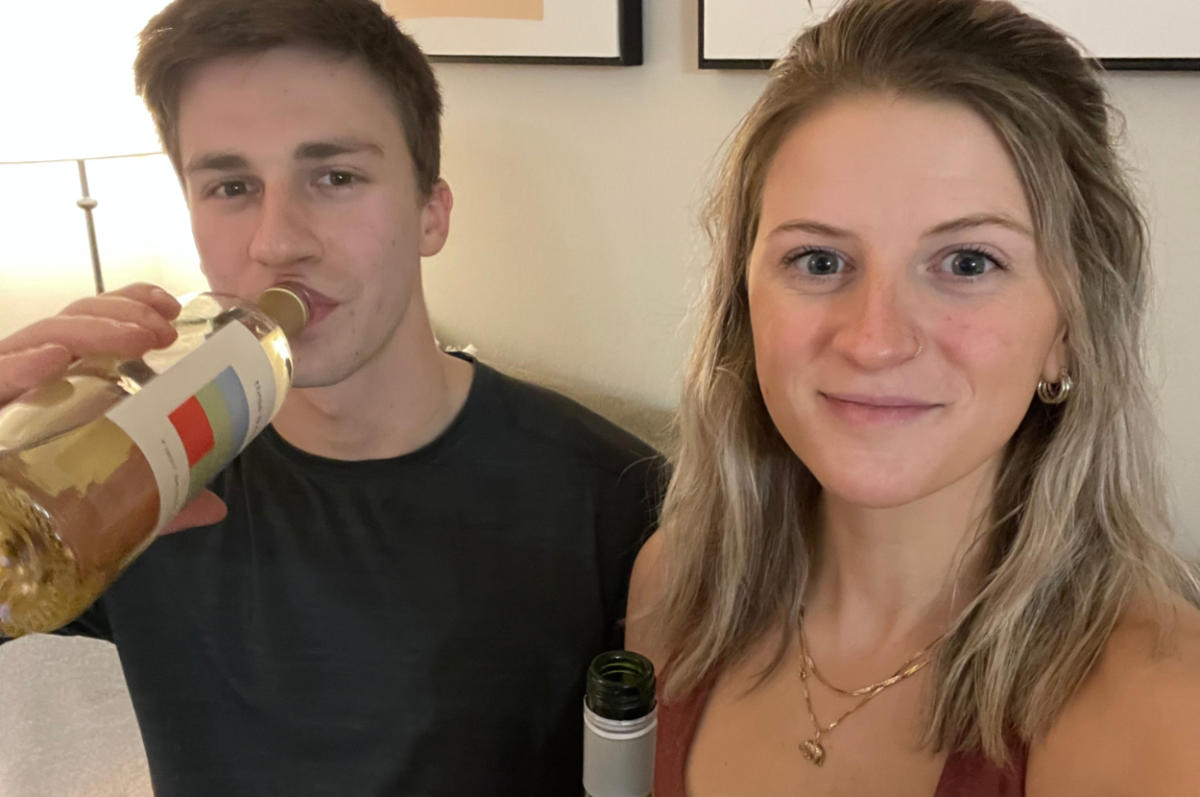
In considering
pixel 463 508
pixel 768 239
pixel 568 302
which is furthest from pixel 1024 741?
pixel 568 302

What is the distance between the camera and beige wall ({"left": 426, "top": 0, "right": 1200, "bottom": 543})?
4.65 ft

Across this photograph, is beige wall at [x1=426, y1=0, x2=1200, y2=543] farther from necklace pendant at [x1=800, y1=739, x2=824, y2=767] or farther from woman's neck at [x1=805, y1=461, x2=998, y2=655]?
necklace pendant at [x1=800, y1=739, x2=824, y2=767]

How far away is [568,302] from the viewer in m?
1.69

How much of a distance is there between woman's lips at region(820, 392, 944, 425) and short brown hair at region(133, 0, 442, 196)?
549mm

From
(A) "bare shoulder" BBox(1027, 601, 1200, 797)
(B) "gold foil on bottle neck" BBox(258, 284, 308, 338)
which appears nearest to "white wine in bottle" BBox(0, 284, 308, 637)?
(B) "gold foil on bottle neck" BBox(258, 284, 308, 338)

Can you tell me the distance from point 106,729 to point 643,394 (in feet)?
3.73

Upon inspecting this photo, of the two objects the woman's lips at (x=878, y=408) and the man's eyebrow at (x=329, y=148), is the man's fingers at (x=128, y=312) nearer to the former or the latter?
the man's eyebrow at (x=329, y=148)

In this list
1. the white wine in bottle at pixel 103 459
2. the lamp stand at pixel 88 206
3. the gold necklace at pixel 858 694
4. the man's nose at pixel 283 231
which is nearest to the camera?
the white wine in bottle at pixel 103 459

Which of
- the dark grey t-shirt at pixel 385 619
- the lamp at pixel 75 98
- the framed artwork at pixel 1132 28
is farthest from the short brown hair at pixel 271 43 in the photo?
the lamp at pixel 75 98

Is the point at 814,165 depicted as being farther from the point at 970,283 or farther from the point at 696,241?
the point at 696,241

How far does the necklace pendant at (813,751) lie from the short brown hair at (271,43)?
0.66 metres

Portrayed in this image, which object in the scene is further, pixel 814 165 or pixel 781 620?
pixel 781 620

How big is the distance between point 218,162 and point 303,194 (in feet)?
0.29

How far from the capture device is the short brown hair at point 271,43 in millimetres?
951
